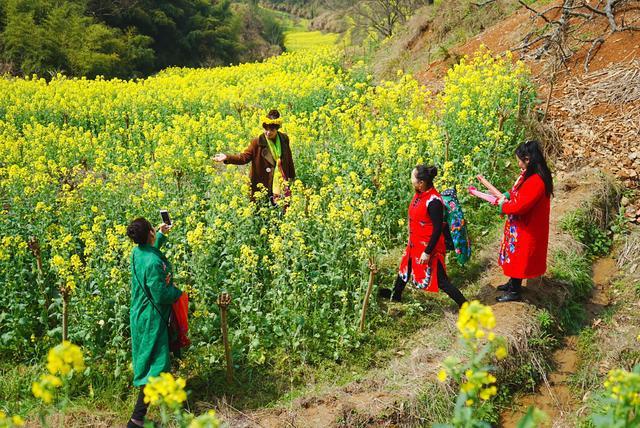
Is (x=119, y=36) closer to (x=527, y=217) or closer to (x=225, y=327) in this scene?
(x=225, y=327)

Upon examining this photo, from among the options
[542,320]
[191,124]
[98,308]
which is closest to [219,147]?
[191,124]

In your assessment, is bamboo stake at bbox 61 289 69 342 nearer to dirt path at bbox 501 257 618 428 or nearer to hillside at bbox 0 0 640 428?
hillside at bbox 0 0 640 428

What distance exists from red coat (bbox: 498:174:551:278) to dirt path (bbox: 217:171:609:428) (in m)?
0.47

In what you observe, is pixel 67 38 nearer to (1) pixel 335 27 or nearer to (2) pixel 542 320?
(2) pixel 542 320

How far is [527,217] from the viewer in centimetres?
544

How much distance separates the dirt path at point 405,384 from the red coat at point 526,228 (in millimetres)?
474

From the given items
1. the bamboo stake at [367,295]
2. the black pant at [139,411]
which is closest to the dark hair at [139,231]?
the black pant at [139,411]

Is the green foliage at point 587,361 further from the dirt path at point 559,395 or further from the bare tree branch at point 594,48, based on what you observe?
the bare tree branch at point 594,48

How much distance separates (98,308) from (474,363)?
13.1ft

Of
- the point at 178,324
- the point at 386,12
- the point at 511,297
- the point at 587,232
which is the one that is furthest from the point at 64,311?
the point at 386,12

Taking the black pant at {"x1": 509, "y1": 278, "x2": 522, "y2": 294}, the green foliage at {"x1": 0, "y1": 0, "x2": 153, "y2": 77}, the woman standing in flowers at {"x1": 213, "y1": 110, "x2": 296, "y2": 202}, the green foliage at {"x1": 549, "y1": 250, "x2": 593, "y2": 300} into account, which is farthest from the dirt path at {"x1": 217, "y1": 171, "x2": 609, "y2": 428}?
the green foliage at {"x1": 0, "y1": 0, "x2": 153, "y2": 77}

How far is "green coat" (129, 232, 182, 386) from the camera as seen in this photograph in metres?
4.29

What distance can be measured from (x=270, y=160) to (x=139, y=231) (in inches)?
116

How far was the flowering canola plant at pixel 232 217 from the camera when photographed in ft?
17.5
